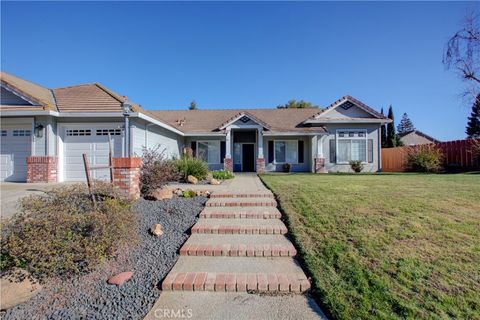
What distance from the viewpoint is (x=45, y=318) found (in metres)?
2.70

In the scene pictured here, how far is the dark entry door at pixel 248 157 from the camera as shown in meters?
18.7

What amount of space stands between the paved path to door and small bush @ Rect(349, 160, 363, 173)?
1338 centimetres

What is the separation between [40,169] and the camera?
34.4ft

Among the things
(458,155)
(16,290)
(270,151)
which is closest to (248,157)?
(270,151)

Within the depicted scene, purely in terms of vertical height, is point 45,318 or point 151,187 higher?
point 151,187

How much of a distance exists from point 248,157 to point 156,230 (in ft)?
47.0

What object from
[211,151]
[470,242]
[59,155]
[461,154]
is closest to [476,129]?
[461,154]

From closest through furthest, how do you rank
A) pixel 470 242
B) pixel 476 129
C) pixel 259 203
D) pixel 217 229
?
pixel 470 242, pixel 217 229, pixel 259 203, pixel 476 129

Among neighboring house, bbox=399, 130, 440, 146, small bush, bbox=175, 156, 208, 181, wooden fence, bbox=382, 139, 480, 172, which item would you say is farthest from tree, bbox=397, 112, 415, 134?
small bush, bbox=175, 156, 208, 181

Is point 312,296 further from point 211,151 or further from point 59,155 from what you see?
point 211,151

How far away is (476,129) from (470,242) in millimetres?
58130

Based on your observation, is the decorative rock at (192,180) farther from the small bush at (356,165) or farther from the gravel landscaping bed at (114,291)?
the small bush at (356,165)

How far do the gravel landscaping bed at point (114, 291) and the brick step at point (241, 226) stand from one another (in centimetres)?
54

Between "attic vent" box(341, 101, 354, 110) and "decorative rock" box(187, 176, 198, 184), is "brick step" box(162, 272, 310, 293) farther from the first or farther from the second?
"attic vent" box(341, 101, 354, 110)
